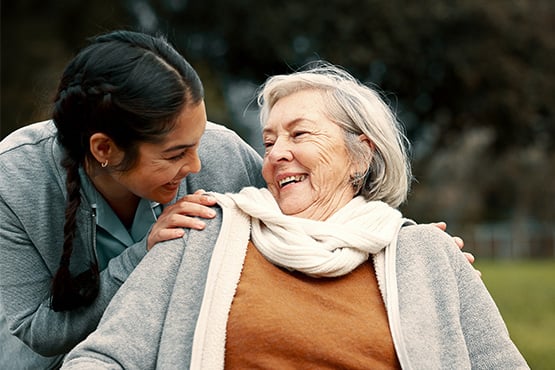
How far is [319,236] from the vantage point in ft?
8.66

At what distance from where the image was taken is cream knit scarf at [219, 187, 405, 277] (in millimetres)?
2568

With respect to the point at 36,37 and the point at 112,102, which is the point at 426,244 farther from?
the point at 36,37

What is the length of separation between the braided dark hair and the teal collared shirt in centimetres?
15

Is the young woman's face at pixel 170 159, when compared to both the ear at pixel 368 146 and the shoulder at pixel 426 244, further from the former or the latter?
the shoulder at pixel 426 244

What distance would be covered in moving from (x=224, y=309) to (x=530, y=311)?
800 cm

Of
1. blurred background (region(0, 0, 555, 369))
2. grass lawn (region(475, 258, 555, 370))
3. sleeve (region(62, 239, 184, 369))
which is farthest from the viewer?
blurred background (region(0, 0, 555, 369))

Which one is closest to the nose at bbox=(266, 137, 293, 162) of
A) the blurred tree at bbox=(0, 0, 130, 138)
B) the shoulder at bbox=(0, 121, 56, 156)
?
the shoulder at bbox=(0, 121, 56, 156)

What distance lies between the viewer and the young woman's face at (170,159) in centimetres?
271

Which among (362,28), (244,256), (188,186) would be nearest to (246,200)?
(244,256)

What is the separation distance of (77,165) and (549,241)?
32504 mm

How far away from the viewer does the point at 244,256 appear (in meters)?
2.62

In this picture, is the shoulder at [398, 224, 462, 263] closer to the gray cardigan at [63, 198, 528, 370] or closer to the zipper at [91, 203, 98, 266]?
the gray cardigan at [63, 198, 528, 370]

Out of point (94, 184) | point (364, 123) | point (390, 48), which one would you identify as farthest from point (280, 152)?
point (390, 48)

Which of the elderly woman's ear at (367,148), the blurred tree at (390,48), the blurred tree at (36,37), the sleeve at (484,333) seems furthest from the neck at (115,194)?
the blurred tree at (390,48)
